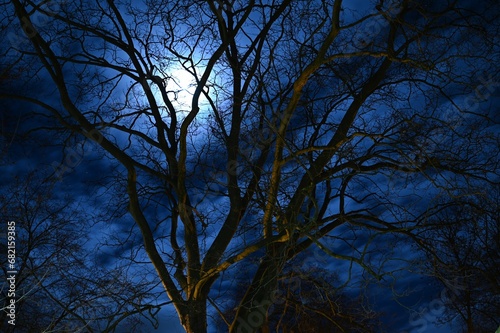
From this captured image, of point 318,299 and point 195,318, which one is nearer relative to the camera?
point 195,318

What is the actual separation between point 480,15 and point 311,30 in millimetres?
2609

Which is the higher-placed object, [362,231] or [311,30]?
[311,30]

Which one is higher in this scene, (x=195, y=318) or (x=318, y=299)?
(x=318, y=299)

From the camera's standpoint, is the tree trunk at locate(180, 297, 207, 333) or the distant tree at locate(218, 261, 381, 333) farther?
the tree trunk at locate(180, 297, 207, 333)

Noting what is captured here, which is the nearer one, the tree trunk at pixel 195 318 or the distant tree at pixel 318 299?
the distant tree at pixel 318 299

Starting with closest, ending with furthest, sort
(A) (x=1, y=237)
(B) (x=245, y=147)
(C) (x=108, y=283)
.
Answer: (C) (x=108, y=283) < (B) (x=245, y=147) < (A) (x=1, y=237)

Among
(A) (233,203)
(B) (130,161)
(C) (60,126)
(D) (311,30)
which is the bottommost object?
(A) (233,203)

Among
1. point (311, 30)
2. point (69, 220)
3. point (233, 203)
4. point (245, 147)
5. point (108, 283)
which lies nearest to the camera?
point (108, 283)

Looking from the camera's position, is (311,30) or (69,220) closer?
(311,30)

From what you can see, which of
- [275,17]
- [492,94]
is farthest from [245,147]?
[492,94]

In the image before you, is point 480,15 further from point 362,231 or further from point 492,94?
point 362,231

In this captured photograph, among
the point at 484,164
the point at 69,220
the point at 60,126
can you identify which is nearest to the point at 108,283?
the point at 60,126

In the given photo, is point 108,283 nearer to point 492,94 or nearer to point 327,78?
point 327,78

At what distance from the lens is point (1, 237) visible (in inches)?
380
